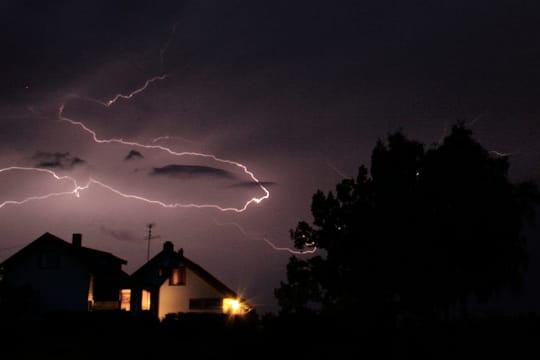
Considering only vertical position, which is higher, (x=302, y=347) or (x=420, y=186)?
(x=420, y=186)

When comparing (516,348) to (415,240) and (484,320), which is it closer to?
(484,320)

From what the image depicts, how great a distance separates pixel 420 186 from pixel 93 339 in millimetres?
17062

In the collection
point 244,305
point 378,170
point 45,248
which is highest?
point 378,170

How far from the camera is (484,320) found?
44.1ft

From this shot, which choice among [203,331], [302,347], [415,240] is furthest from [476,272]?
[302,347]

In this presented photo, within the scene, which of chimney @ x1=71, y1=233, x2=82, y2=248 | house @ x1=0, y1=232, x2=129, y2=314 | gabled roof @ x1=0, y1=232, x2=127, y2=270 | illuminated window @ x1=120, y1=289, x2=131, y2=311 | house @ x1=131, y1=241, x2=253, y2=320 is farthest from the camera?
house @ x1=131, y1=241, x2=253, y2=320

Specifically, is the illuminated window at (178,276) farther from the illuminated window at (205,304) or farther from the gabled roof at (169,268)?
the illuminated window at (205,304)

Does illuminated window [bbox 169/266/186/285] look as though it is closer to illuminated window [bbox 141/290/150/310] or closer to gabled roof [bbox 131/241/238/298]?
gabled roof [bbox 131/241/238/298]

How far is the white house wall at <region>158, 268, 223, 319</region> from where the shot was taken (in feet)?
146

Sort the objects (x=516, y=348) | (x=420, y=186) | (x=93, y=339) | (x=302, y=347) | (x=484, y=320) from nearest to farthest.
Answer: (x=516, y=348) < (x=302, y=347) < (x=484, y=320) < (x=93, y=339) < (x=420, y=186)

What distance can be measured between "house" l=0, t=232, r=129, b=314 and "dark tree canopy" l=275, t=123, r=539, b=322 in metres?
12.0

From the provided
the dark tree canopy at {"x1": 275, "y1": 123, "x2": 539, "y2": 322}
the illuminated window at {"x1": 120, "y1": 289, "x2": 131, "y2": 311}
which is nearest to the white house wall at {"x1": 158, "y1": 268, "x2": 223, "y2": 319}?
the illuminated window at {"x1": 120, "y1": 289, "x2": 131, "y2": 311}

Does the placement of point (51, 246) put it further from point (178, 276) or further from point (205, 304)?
point (205, 304)

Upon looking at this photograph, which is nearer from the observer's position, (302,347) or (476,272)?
(302,347)
